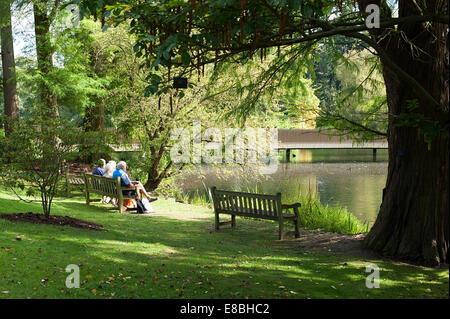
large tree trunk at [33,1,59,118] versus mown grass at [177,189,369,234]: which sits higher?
large tree trunk at [33,1,59,118]

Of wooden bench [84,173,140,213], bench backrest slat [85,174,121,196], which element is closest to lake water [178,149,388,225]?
wooden bench [84,173,140,213]

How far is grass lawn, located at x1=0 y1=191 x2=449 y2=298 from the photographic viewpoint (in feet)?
17.1

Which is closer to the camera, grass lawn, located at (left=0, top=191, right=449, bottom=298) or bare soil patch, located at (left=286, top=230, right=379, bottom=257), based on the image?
grass lawn, located at (left=0, top=191, right=449, bottom=298)

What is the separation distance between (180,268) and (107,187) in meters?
6.40

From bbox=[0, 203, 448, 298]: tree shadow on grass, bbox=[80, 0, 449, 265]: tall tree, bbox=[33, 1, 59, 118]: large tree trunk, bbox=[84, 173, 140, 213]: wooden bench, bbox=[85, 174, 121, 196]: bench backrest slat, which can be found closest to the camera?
bbox=[0, 203, 448, 298]: tree shadow on grass

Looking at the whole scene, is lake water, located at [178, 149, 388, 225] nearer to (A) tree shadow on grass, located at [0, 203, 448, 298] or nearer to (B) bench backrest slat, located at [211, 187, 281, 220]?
(B) bench backrest slat, located at [211, 187, 281, 220]

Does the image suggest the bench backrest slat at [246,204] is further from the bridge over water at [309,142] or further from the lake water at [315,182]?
the bridge over water at [309,142]

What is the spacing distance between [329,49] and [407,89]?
11.0 feet

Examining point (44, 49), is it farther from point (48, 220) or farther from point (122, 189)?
point (48, 220)

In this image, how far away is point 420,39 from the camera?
281 inches

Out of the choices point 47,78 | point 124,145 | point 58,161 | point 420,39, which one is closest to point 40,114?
point 58,161

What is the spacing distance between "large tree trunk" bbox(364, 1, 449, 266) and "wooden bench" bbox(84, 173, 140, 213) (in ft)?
20.6

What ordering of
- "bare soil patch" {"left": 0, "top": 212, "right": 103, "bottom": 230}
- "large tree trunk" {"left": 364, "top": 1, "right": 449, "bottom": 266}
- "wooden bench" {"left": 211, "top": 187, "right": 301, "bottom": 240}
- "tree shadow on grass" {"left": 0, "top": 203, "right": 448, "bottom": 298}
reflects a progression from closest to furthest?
"tree shadow on grass" {"left": 0, "top": 203, "right": 448, "bottom": 298}, "large tree trunk" {"left": 364, "top": 1, "right": 449, "bottom": 266}, "bare soil patch" {"left": 0, "top": 212, "right": 103, "bottom": 230}, "wooden bench" {"left": 211, "top": 187, "right": 301, "bottom": 240}

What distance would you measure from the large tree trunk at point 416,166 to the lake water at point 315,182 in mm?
6477
